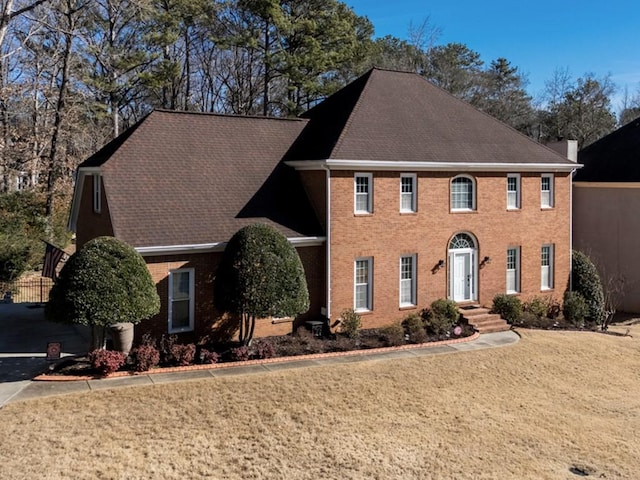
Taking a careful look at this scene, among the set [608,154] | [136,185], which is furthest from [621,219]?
[136,185]

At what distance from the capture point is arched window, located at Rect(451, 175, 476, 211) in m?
22.6

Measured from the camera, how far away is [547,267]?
81.9 ft

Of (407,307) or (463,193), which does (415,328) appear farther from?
(463,193)

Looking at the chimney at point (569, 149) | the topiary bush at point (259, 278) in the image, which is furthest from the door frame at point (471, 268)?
the chimney at point (569, 149)

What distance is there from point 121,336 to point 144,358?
0.97 meters

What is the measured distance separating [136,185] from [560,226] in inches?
691

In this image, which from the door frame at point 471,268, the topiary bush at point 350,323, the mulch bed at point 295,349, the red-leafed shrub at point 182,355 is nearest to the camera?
the mulch bed at point 295,349

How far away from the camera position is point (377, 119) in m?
22.4

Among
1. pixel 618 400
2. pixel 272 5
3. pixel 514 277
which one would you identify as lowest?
pixel 618 400

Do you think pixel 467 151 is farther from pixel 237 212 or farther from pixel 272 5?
pixel 272 5

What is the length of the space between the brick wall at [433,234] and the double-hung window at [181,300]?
493 centimetres

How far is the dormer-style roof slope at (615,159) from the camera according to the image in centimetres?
3087

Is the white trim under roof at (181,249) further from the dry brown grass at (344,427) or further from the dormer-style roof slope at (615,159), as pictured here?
the dormer-style roof slope at (615,159)

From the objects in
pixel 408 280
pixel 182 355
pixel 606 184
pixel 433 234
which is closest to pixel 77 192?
pixel 182 355
